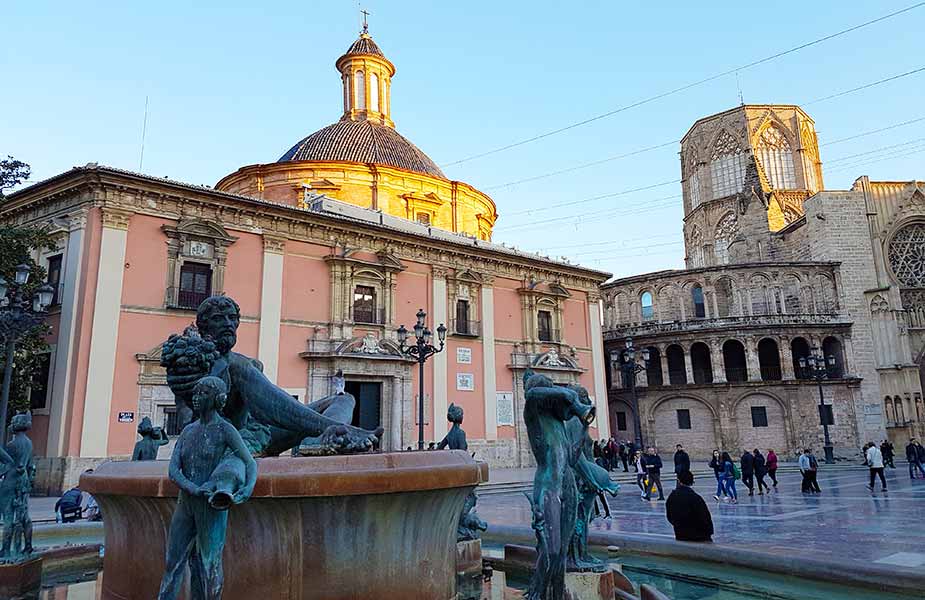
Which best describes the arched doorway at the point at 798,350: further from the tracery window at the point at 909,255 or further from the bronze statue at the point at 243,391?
the bronze statue at the point at 243,391

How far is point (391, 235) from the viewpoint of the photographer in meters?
22.2

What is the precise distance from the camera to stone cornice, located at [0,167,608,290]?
1683cm

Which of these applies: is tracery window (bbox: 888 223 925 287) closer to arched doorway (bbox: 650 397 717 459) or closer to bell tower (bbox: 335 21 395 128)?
arched doorway (bbox: 650 397 717 459)

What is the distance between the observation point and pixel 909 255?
35.5 m

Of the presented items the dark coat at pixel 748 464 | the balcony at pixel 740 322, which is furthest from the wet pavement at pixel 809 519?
the balcony at pixel 740 322

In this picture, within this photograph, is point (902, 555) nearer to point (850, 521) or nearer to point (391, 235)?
point (850, 521)

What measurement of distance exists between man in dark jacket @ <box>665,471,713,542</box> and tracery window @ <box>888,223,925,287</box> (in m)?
36.7

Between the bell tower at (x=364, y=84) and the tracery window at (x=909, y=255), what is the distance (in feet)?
102

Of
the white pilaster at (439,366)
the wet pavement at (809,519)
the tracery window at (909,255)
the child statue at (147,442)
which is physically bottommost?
the wet pavement at (809,519)

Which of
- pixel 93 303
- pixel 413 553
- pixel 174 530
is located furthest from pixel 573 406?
pixel 93 303

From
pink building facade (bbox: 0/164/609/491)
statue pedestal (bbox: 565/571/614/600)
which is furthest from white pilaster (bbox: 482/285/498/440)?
statue pedestal (bbox: 565/571/614/600)

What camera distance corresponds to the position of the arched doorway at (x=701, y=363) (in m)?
33.8

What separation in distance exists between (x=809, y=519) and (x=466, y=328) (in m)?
15.5

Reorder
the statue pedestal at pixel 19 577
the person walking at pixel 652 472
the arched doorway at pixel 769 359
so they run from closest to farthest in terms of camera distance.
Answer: the statue pedestal at pixel 19 577 < the person walking at pixel 652 472 < the arched doorway at pixel 769 359
